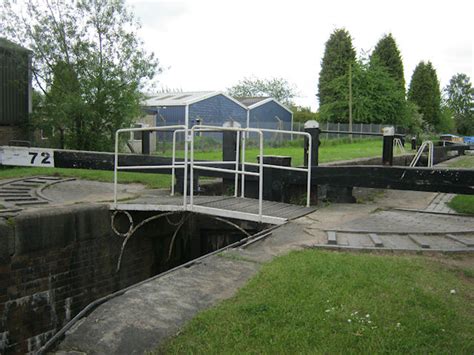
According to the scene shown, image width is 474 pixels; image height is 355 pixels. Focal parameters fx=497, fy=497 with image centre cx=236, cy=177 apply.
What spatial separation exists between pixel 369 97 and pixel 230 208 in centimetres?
3850

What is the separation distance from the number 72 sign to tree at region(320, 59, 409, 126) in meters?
37.6

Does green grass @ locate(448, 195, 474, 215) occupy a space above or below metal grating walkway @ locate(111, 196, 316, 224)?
below

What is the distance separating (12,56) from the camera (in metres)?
17.3

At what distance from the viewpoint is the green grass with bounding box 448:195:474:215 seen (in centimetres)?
847

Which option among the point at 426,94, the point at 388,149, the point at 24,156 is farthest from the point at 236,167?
the point at 426,94

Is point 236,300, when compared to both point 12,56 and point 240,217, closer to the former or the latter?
point 240,217

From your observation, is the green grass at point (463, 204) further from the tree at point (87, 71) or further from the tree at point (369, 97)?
the tree at point (369, 97)

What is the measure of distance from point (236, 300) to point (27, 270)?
344 centimetres

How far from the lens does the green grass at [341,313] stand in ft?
10.3

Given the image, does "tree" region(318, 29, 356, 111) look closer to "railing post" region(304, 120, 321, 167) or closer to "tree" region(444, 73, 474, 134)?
"railing post" region(304, 120, 321, 167)

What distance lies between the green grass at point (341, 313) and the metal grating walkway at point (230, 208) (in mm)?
2039

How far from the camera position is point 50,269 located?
254 inches

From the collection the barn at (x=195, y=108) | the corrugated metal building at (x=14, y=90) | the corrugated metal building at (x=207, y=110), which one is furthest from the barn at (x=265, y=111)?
the corrugated metal building at (x=14, y=90)

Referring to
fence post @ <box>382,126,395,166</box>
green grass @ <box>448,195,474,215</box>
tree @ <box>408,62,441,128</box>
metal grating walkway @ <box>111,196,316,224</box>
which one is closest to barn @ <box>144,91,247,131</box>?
green grass @ <box>448,195,474,215</box>
